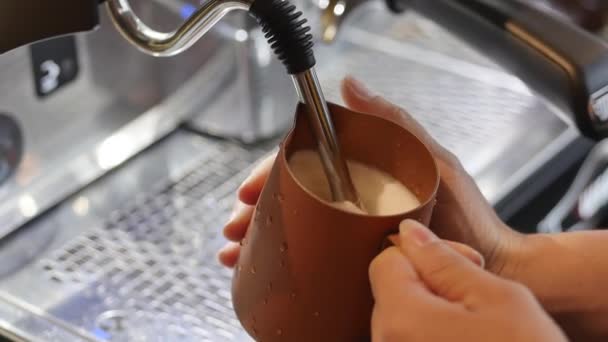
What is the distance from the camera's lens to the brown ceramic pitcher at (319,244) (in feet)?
1.20

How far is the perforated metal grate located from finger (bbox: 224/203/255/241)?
71 millimetres

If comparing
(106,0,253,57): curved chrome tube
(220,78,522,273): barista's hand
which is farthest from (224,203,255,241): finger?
(106,0,253,57): curved chrome tube

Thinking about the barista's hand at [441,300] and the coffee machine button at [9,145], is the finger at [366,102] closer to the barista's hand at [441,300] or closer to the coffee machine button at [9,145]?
the barista's hand at [441,300]

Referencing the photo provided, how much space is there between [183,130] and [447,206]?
303mm

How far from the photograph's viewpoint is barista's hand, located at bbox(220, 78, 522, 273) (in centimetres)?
50

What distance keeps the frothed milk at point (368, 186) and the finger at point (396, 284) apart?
0.13ft

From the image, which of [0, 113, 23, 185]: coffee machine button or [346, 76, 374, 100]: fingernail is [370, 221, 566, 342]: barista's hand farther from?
[0, 113, 23, 185]: coffee machine button

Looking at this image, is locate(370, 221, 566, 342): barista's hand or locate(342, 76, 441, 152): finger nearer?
locate(370, 221, 566, 342): barista's hand

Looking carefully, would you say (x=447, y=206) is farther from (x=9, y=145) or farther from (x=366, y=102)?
(x=9, y=145)

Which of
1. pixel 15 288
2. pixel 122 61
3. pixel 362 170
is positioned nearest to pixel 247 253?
pixel 362 170

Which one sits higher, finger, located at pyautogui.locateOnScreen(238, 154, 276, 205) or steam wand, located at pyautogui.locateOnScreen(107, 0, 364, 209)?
steam wand, located at pyautogui.locateOnScreen(107, 0, 364, 209)

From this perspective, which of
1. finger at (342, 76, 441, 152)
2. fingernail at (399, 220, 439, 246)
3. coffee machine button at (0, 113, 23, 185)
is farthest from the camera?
coffee machine button at (0, 113, 23, 185)

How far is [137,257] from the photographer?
2.01 ft

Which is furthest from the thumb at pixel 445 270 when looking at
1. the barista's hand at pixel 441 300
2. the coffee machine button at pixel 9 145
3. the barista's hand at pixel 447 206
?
the coffee machine button at pixel 9 145
